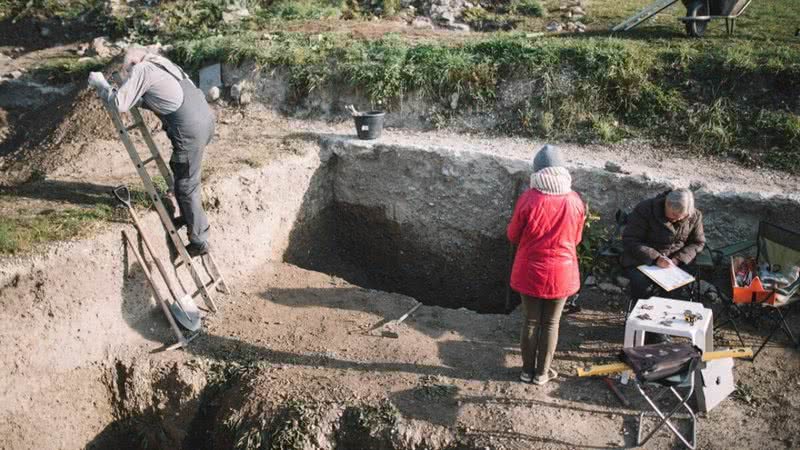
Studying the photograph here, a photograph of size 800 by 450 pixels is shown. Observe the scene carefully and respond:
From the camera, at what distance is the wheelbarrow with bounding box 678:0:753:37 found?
941 cm

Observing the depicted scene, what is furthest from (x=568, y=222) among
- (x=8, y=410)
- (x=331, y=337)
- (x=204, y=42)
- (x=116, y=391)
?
(x=204, y=42)

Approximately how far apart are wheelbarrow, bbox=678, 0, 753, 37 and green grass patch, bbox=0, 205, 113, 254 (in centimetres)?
784

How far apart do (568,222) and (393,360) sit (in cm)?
201

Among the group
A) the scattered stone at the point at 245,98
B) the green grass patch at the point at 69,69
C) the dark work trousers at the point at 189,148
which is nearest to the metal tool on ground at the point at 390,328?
the dark work trousers at the point at 189,148

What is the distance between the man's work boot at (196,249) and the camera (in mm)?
6438

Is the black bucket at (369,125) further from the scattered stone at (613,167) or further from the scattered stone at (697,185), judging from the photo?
the scattered stone at (697,185)

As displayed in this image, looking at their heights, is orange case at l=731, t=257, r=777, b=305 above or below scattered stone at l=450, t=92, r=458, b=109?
below

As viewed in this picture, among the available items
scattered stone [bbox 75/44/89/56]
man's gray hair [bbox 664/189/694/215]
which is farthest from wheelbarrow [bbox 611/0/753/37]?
scattered stone [bbox 75/44/89/56]

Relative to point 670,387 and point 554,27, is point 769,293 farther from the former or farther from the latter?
point 554,27

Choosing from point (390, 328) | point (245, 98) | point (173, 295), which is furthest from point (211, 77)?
point (390, 328)

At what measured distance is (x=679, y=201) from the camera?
5.74m

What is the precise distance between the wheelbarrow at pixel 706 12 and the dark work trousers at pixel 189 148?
6.73m

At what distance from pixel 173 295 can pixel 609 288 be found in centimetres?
422

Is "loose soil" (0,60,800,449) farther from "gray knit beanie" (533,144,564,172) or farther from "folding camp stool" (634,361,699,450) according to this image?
"gray knit beanie" (533,144,564,172)
